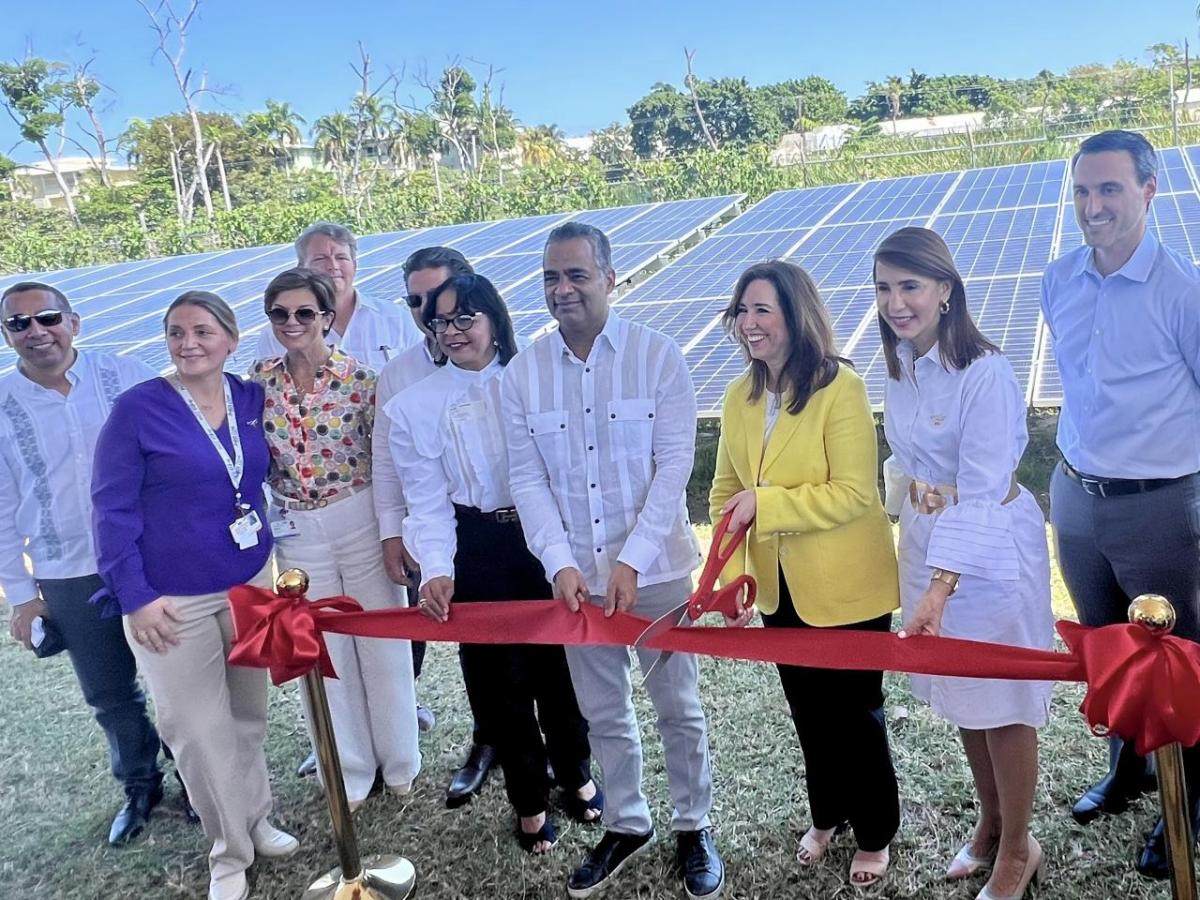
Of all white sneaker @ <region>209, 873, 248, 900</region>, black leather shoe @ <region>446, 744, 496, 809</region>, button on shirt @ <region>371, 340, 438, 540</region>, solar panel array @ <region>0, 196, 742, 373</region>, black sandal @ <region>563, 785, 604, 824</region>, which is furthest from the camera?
solar panel array @ <region>0, 196, 742, 373</region>

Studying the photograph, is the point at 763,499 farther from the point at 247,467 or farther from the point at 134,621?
the point at 134,621

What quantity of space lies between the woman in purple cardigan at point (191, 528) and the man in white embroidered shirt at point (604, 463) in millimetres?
928

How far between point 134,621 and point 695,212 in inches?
351

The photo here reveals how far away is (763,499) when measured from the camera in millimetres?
A: 2631

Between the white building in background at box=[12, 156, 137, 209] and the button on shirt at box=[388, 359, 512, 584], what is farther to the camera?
the white building in background at box=[12, 156, 137, 209]

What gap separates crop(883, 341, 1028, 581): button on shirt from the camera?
96.0 inches

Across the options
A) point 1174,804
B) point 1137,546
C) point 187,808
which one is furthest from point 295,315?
point 1174,804

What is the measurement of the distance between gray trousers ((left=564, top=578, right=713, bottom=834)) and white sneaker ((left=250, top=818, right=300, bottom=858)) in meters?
1.22

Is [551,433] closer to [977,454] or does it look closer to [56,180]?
[977,454]

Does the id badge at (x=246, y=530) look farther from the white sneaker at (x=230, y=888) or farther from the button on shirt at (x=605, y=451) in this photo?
the white sneaker at (x=230, y=888)

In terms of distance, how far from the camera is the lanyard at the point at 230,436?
121 inches

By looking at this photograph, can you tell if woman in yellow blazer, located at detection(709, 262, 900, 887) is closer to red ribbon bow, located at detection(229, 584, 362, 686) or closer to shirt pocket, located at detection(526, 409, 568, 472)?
shirt pocket, located at detection(526, 409, 568, 472)

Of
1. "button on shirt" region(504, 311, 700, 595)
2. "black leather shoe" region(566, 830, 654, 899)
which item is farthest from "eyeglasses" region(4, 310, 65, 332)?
"black leather shoe" region(566, 830, 654, 899)

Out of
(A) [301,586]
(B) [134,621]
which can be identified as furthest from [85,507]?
(A) [301,586]
